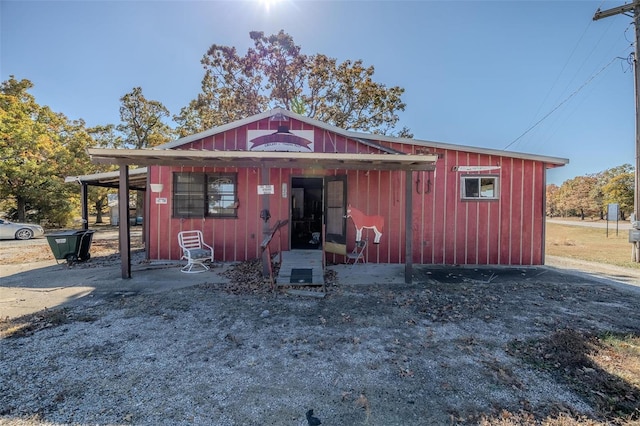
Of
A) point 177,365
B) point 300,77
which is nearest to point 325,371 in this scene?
point 177,365

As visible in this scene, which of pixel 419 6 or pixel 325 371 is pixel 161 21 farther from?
pixel 325 371

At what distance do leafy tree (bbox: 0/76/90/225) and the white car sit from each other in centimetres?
403

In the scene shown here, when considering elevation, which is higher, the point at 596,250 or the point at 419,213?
the point at 419,213

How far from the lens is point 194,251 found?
6.41m

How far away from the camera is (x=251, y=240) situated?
292 inches

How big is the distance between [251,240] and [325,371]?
17.0 ft

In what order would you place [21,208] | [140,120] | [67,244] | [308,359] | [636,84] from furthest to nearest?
[140,120], [21,208], [636,84], [67,244], [308,359]

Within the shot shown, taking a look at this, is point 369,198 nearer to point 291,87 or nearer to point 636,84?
point 636,84

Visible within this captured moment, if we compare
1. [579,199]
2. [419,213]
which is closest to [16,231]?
[419,213]

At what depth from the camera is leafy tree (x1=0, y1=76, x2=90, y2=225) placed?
1456cm

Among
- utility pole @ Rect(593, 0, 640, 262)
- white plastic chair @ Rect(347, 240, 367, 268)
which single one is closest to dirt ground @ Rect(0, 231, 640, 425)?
white plastic chair @ Rect(347, 240, 367, 268)

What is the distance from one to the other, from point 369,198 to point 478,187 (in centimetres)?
272

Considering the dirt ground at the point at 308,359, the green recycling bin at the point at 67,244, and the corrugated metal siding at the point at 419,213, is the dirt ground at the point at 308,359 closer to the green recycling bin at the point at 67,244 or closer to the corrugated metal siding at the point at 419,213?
the corrugated metal siding at the point at 419,213

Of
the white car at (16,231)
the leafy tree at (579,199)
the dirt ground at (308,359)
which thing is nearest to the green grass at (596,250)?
the dirt ground at (308,359)
